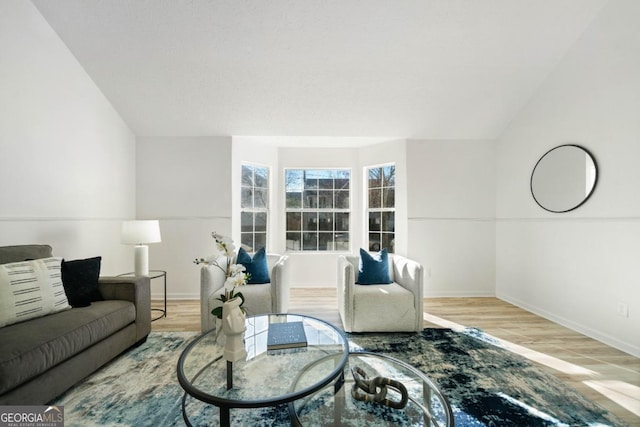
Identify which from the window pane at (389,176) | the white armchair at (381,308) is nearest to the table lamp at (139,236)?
the white armchair at (381,308)

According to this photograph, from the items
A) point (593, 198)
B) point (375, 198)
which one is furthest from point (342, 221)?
point (593, 198)

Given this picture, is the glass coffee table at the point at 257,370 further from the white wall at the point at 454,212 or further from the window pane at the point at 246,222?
the white wall at the point at 454,212

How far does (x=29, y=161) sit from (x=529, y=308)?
17.4 ft

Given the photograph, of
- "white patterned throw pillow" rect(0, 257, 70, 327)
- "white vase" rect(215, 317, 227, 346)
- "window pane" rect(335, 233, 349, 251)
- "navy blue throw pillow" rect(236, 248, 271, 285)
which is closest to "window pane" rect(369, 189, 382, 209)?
"window pane" rect(335, 233, 349, 251)

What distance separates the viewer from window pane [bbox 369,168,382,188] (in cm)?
409

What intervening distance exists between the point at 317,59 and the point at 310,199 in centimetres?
216

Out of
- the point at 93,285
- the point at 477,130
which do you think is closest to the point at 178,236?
→ the point at 93,285

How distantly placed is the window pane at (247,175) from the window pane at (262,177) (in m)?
0.09

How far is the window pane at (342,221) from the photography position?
435 cm

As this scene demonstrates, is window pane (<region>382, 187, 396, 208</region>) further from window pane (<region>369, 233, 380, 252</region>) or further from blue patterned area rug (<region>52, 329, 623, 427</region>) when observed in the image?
blue patterned area rug (<region>52, 329, 623, 427</region>)

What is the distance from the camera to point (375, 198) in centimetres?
414

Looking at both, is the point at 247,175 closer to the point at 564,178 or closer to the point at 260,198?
the point at 260,198

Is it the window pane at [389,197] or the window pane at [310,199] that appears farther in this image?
the window pane at [310,199]

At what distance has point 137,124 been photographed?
11.1 ft
